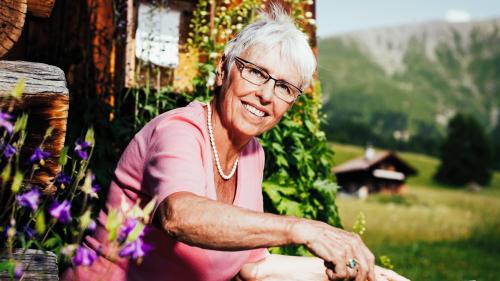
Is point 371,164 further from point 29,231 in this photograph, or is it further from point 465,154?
point 29,231

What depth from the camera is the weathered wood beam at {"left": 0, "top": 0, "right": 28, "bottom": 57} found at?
2.13 m

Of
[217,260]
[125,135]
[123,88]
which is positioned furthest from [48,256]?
[123,88]

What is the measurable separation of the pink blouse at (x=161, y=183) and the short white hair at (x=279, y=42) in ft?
1.04

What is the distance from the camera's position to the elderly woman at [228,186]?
183 centimetres

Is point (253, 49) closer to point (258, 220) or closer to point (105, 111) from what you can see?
point (258, 220)

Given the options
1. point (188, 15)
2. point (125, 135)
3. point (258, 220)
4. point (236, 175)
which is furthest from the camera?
point (188, 15)

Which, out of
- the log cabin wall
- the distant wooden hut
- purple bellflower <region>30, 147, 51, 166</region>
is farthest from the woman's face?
the distant wooden hut

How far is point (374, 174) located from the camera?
64.4 meters

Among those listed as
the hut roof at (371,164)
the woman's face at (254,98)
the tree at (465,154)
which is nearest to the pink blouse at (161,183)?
the woman's face at (254,98)

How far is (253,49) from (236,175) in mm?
640

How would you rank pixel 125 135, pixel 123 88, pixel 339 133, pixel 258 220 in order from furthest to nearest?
1. pixel 339 133
2. pixel 123 88
3. pixel 125 135
4. pixel 258 220

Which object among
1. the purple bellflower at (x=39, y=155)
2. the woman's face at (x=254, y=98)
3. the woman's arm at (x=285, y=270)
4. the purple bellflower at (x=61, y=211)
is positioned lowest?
the woman's arm at (x=285, y=270)

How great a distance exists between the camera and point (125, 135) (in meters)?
4.43

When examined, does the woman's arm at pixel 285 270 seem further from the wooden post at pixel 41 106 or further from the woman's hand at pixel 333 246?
the wooden post at pixel 41 106
